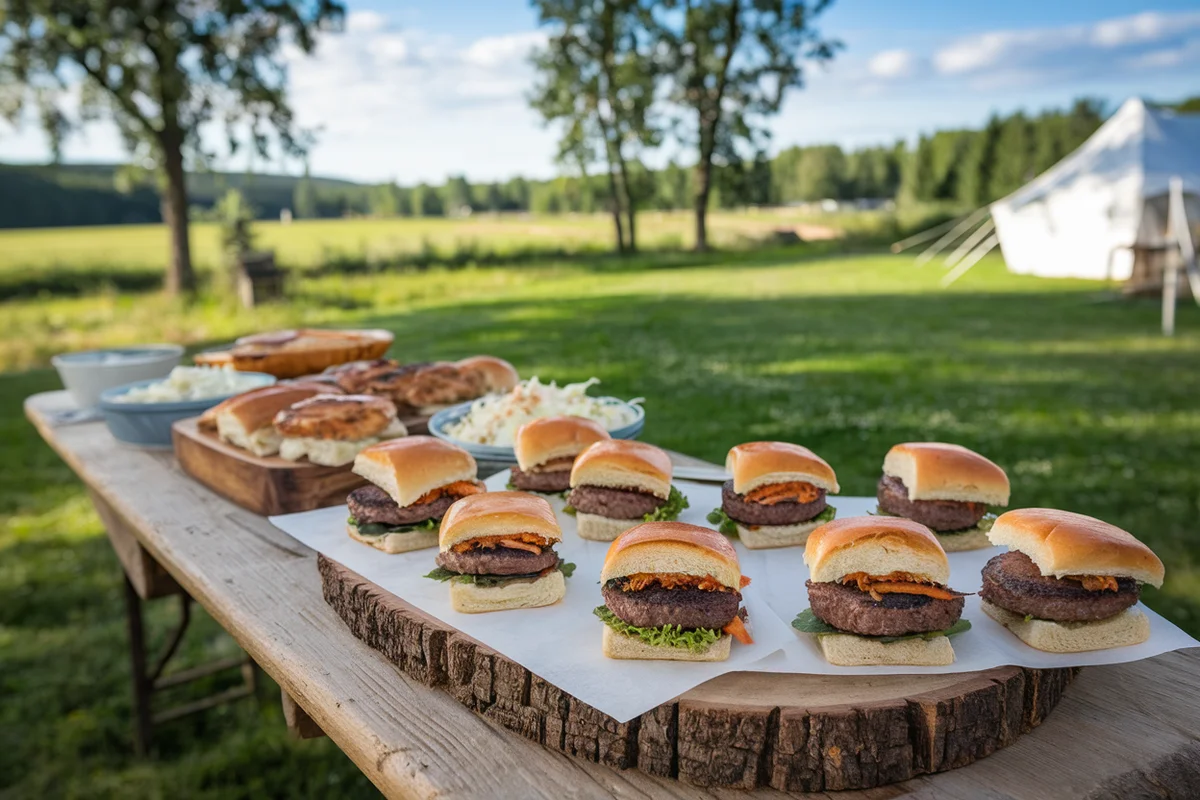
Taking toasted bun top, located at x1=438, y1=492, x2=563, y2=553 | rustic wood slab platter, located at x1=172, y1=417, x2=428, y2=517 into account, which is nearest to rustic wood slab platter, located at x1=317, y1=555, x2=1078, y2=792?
toasted bun top, located at x1=438, y1=492, x2=563, y2=553

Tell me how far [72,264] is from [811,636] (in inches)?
1400

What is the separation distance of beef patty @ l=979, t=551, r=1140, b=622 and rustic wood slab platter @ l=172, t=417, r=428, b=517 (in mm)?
2243

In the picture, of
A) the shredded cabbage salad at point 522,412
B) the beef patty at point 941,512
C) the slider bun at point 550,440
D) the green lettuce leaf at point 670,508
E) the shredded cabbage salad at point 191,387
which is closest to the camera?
the beef patty at point 941,512

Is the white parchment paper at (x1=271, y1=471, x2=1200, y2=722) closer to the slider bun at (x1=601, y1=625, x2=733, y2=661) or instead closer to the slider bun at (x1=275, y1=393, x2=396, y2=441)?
the slider bun at (x1=601, y1=625, x2=733, y2=661)

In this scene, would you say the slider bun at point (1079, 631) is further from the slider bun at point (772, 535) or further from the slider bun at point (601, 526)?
the slider bun at point (601, 526)

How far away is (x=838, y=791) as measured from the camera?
1602 mm

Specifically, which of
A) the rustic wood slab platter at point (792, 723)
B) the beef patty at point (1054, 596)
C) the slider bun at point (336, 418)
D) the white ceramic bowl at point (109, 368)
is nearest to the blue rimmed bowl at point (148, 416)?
the white ceramic bowl at point (109, 368)

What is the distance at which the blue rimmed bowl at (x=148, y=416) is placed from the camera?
3.84m

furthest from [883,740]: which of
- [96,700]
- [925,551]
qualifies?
[96,700]

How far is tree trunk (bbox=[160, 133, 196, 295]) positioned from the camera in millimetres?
21125

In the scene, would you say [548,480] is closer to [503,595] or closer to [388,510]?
[388,510]

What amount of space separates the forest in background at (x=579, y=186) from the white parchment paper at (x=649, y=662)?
32376 mm

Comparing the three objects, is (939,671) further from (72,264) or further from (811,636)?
(72,264)

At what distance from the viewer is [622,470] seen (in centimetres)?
265
